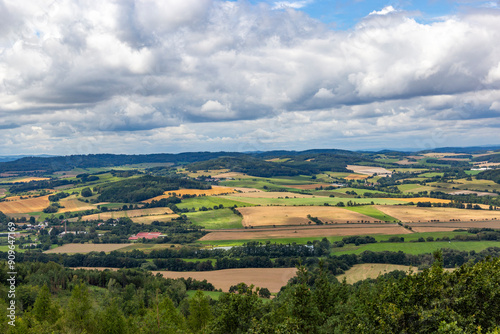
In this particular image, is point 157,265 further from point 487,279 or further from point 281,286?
point 487,279

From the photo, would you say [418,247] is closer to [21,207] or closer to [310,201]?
[310,201]

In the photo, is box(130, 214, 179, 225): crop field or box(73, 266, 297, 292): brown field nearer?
box(73, 266, 297, 292): brown field

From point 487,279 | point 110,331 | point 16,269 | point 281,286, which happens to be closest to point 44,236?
point 16,269

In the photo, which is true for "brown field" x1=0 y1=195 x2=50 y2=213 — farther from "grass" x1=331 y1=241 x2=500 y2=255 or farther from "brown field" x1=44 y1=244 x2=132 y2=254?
"grass" x1=331 y1=241 x2=500 y2=255

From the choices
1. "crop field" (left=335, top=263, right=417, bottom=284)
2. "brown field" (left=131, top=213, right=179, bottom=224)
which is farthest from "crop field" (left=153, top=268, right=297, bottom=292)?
"brown field" (left=131, top=213, right=179, bottom=224)

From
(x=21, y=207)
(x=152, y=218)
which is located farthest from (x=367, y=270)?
(x=21, y=207)

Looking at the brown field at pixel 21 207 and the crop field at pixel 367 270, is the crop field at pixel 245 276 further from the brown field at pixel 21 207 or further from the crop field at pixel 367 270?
the brown field at pixel 21 207
